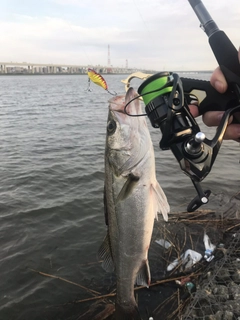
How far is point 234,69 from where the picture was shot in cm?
271

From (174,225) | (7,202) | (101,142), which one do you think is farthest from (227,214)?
(101,142)

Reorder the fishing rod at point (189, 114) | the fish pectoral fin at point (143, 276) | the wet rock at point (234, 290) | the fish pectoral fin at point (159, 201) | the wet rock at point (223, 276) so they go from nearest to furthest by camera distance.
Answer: the fishing rod at point (189, 114)
the fish pectoral fin at point (159, 201)
the fish pectoral fin at point (143, 276)
the wet rock at point (234, 290)
the wet rock at point (223, 276)

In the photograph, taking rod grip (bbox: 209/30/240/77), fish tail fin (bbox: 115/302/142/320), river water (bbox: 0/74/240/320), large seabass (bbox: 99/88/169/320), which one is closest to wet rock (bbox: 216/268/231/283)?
fish tail fin (bbox: 115/302/142/320)

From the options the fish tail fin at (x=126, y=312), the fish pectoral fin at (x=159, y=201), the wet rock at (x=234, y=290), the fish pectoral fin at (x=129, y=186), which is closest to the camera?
the fish pectoral fin at (x=129, y=186)

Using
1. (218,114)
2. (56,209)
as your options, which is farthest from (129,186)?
(56,209)

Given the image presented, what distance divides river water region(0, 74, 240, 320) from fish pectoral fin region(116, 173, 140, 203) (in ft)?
9.77

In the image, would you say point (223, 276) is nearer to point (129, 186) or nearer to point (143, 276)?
point (143, 276)

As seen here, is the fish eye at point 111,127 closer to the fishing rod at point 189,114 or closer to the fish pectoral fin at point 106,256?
the fishing rod at point 189,114

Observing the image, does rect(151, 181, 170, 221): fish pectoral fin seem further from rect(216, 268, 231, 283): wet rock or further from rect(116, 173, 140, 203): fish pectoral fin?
rect(216, 268, 231, 283): wet rock

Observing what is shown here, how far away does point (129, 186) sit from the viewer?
2660 mm

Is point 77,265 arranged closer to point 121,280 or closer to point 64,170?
point 121,280

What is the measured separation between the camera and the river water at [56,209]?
201 inches

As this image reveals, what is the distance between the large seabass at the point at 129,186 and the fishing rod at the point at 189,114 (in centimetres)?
17

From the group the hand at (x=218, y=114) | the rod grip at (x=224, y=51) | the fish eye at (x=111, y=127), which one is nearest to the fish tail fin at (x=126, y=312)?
the fish eye at (x=111, y=127)
